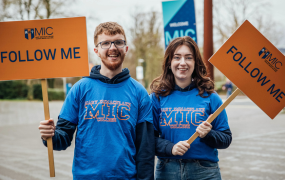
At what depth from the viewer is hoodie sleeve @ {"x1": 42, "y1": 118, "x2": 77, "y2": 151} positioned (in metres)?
2.17

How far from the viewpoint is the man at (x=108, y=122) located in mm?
2156

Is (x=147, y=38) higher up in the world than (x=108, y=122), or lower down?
higher up

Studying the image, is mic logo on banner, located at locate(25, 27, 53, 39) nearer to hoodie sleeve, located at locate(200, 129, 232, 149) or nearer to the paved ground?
hoodie sleeve, located at locate(200, 129, 232, 149)

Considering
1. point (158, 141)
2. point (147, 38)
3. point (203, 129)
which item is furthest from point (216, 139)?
point (147, 38)

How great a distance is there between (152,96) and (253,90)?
85 centimetres

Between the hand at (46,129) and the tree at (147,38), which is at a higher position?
the tree at (147,38)

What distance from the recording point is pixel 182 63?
2.49 metres

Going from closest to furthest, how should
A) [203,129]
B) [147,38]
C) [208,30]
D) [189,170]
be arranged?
[203,129], [189,170], [208,30], [147,38]

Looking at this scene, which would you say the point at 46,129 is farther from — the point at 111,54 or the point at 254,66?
the point at 254,66

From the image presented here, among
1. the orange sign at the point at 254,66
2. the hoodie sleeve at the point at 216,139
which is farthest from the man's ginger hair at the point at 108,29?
the hoodie sleeve at the point at 216,139

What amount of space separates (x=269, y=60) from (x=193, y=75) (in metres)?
0.64

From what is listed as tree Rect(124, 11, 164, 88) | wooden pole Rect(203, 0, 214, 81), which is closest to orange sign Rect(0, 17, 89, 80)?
wooden pole Rect(203, 0, 214, 81)

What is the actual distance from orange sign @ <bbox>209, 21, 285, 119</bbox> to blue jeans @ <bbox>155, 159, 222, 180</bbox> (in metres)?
0.67

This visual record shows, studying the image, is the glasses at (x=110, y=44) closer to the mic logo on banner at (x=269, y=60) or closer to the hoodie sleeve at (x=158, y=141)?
the hoodie sleeve at (x=158, y=141)
